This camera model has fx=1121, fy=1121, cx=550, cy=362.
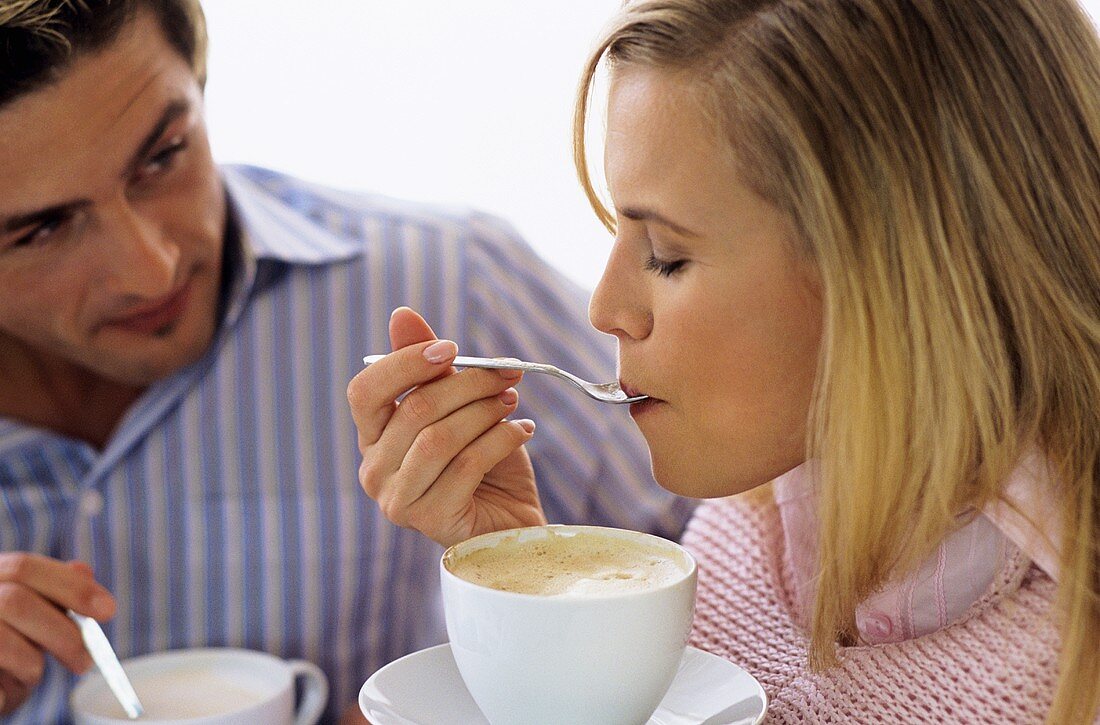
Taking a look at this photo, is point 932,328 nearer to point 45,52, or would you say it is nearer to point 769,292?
point 769,292

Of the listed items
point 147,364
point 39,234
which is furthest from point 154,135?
point 147,364

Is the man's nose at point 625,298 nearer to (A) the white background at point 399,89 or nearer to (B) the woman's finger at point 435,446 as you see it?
(B) the woman's finger at point 435,446

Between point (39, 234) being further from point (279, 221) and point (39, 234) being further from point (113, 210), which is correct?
point (279, 221)

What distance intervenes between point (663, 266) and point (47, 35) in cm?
64

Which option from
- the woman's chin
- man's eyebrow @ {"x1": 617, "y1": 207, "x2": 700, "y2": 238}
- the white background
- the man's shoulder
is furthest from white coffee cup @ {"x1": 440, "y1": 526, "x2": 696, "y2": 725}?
the white background

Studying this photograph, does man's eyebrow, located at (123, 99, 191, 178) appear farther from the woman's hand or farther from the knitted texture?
the knitted texture

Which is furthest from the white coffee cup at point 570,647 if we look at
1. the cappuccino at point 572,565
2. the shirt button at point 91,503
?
the shirt button at point 91,503

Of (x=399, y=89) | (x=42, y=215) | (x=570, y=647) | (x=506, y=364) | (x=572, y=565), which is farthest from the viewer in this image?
(x=399, y=89)

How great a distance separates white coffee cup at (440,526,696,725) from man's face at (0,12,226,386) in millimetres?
619

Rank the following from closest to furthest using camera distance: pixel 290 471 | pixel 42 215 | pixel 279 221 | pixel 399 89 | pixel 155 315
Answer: pixel 42 215 → pixel 155 315 → pixel 290 471 → pixel 279 221 → pixel 399 89

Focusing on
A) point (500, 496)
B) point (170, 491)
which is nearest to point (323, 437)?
point (170, 491)

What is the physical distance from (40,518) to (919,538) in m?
0.97

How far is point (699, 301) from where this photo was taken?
769 mm

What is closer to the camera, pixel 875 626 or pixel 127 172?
pixel 875 626
